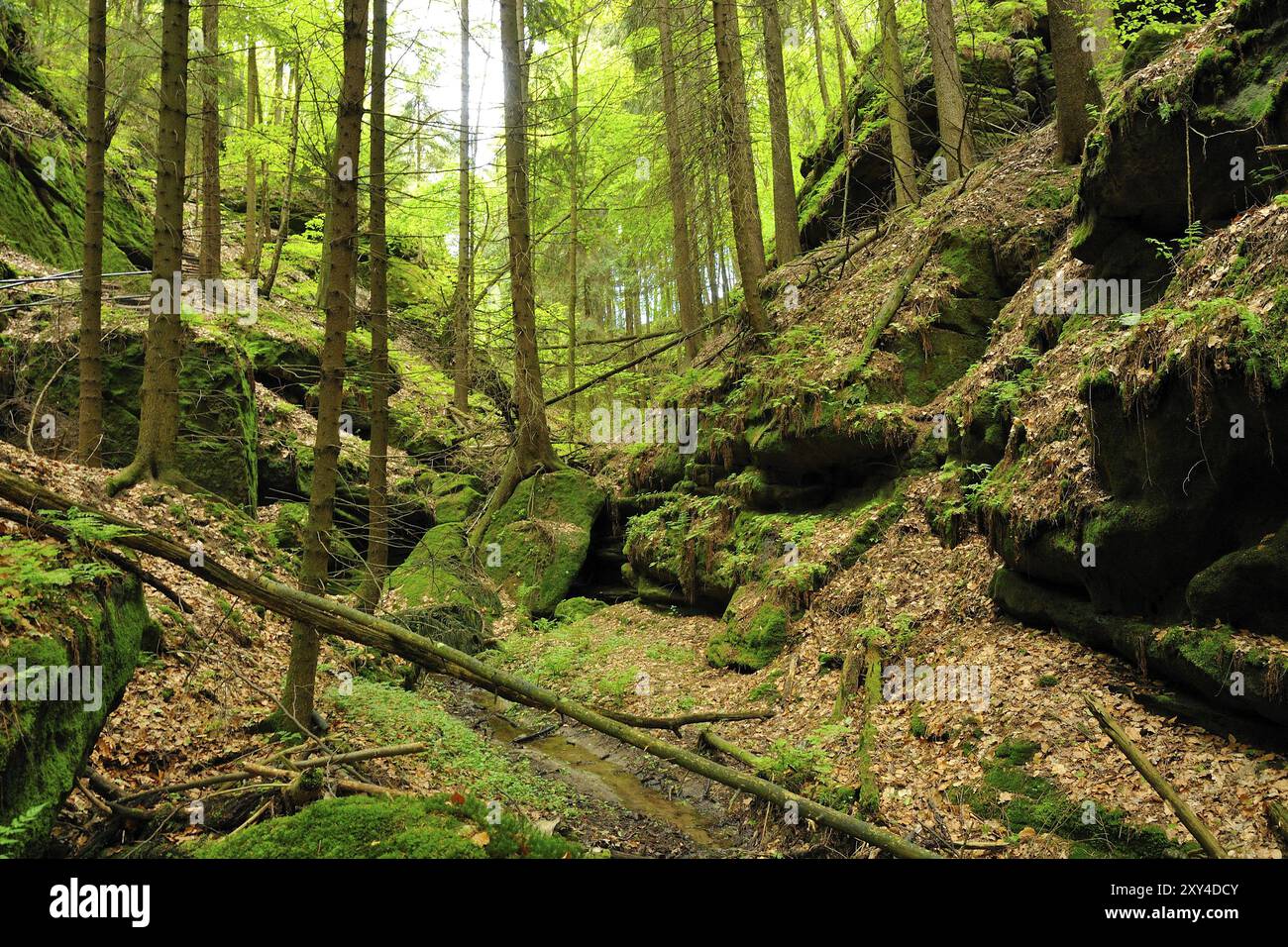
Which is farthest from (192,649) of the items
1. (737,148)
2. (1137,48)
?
(1137,48)

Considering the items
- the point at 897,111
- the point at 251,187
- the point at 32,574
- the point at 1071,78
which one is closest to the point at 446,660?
the point at 32,574

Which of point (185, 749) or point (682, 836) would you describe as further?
point (682, 836)

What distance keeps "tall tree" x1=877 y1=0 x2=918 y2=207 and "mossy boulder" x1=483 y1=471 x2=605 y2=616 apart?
984 cm

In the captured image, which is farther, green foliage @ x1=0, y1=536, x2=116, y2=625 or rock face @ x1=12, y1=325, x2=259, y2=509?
rock face @ x1=12, y1=325, x2=259, y2=509

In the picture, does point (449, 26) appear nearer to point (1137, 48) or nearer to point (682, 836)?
point (1137, 48)

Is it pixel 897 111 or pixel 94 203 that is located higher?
pixel 897 111

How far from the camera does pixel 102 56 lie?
9320mm

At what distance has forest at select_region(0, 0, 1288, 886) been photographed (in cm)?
520

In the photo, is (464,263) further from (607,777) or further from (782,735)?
(782,735)

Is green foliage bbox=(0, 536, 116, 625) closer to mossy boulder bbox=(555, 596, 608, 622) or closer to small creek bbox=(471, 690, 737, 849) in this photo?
small creek bbox=(471, 690, 737, 849)

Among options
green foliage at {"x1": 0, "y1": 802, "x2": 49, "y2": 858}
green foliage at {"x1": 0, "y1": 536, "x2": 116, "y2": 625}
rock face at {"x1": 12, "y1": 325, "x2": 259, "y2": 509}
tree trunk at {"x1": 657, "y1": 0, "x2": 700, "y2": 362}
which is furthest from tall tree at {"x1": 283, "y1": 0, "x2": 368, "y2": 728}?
tree trunk at {"x1": 657, "y1": 0, "x2": 700, "y2": 362}

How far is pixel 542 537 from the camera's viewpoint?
15.2 m

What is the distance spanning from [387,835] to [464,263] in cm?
1449
